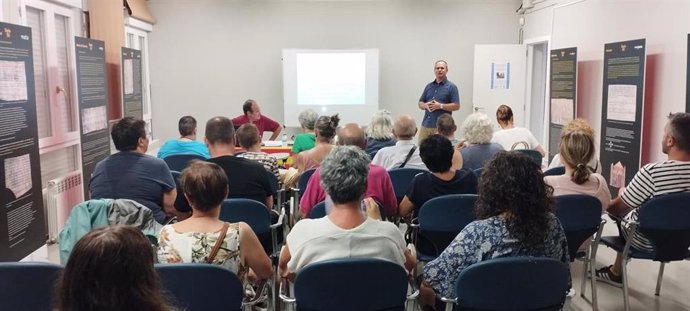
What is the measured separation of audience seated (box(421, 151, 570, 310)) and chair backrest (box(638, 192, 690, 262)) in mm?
1070

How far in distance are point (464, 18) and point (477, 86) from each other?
118cm

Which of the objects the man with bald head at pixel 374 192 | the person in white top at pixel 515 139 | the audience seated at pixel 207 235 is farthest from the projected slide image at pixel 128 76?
the audience seated at pixel 207 235

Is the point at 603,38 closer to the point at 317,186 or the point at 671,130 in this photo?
the point at 671,130

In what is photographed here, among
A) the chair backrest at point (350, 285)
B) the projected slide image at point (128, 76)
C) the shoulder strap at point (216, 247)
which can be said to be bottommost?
the chair backrest at point (350, 285)

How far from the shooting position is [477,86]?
850 centimetres

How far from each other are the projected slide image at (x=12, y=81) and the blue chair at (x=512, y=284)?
322 centimetres

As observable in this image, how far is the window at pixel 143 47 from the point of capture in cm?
791

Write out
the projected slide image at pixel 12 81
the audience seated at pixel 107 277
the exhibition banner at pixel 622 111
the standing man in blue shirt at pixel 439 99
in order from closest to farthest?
1. the audience seated at pixel 107 277
2. the projected slide image at pixel 12 81
3. the exhibition banner at pixel 622 111
4. the standing man in blue shirt at pixel 439 99

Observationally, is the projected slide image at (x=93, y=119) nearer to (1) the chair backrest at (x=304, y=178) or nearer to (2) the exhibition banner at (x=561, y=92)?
(1) the chair backrest at (x=304, y=178)

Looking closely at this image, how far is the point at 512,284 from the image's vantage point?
1.91m

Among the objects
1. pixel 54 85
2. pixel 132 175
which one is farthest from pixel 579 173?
pixel 54 85

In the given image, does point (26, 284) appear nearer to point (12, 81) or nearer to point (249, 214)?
point (249, 214)

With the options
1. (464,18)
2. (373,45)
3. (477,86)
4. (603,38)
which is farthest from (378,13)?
(603,38)

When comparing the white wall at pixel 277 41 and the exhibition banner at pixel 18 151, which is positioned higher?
the white wall at pixel 277 41
